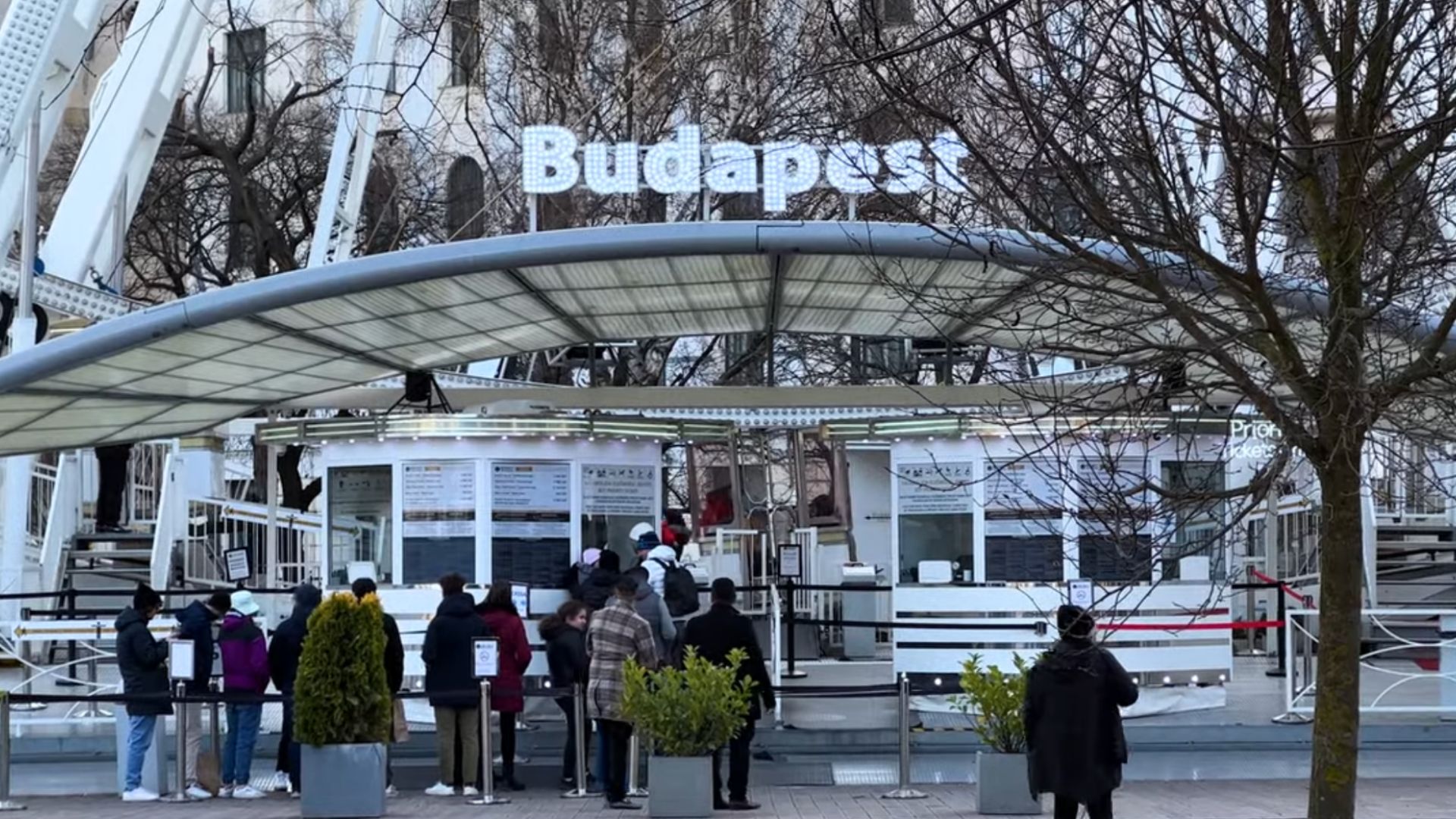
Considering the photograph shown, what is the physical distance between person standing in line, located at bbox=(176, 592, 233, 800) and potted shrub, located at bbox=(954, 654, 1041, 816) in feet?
21.1

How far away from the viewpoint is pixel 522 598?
20672 millimetres

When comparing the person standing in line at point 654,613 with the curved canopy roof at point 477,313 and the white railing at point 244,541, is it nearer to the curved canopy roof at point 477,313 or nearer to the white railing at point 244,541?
the curved canopy roof at point 477,313

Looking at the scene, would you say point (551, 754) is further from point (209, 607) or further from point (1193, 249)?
point (1193, 249)

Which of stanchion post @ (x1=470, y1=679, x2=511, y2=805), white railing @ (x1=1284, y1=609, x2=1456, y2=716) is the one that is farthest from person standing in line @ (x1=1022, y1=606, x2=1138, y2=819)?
stanchion post @ (x1=470, y1=679, x2=511, y2=805)

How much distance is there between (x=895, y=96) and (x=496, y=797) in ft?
30.2

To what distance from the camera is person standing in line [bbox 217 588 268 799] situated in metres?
17.9

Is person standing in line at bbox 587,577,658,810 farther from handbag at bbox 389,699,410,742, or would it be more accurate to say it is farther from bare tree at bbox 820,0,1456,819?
bare tree at bbox 820,0,1456,819

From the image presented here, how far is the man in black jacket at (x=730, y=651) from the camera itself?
1644 cm

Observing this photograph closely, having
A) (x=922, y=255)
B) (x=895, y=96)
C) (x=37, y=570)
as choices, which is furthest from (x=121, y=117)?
(x=895, y=96)

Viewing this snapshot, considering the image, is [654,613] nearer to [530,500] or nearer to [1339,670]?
[530,500]

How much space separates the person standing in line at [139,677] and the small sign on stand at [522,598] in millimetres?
3752

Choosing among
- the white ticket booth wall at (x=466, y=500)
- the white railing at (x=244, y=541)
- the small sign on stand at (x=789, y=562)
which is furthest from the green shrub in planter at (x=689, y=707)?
the white railing at (x=244, y=541)

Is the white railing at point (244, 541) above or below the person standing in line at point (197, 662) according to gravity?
above

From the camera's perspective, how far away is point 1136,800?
16969 mm
